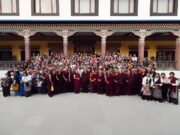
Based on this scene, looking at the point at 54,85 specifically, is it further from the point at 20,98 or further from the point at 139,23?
the point at 139,23

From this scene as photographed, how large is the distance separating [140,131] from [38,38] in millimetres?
18688

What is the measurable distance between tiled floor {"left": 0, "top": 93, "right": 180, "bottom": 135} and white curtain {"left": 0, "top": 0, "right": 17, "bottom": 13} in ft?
39.4

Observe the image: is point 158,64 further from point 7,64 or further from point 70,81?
point 7,64

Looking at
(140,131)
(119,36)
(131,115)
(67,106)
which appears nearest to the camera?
(140,131)

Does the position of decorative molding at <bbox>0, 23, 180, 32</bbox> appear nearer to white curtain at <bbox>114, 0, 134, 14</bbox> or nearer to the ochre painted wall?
white curtain at <bbox>114, 0, 134, 14</bbox>

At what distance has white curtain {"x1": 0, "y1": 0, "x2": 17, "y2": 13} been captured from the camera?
812 inches

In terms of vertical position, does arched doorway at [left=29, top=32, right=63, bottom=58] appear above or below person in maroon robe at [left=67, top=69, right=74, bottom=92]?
above

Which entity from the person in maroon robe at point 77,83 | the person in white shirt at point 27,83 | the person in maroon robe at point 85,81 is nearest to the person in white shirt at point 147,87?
the person in maroon robe at point 85,81

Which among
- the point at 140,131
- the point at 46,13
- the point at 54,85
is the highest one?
the point at 46,13

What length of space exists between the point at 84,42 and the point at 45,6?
5424 millimetres

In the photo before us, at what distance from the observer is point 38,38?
925 inches

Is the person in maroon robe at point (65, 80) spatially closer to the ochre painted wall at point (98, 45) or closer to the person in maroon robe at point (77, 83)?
the person in maroon robe at point (77, 83)

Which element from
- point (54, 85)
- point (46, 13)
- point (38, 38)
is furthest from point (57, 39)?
point (54, 85)

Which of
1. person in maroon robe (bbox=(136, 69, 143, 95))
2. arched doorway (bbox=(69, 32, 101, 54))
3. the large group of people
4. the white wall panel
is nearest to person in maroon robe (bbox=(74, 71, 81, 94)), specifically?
the large group of people
